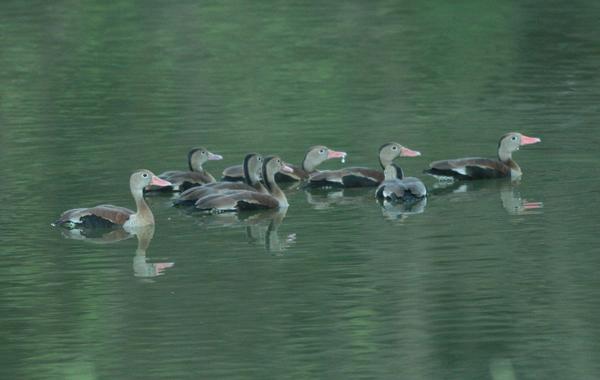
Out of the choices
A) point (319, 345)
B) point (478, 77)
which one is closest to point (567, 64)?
point (478, 77)

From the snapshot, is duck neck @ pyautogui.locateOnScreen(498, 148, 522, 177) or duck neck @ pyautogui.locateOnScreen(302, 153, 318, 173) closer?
duck neck @ pyautogui.locateOnScreen(498, 148, 522, 177)

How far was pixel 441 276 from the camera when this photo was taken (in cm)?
1630

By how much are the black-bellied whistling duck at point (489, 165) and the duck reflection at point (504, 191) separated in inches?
4.7

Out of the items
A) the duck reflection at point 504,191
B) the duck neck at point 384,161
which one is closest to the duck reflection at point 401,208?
the duck reflection at point 504,191

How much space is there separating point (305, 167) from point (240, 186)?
5.90 feet

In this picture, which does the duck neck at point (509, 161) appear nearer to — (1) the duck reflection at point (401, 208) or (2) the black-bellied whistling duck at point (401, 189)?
(2) the black-bellied whistling duck at point (401, 189)

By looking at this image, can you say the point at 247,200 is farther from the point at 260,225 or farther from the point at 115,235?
the point at 115,235

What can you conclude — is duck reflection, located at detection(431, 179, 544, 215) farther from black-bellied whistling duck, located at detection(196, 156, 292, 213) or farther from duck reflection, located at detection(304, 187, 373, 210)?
black-bellied whistling duck, located at detection(196, 156, 292, 213)

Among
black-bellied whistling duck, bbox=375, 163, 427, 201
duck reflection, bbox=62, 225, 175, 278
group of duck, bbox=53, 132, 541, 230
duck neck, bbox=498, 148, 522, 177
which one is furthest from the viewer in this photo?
duck neck, bbox=498, 148, 522, 177

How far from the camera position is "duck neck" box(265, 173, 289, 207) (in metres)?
20.8

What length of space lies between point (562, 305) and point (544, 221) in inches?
149

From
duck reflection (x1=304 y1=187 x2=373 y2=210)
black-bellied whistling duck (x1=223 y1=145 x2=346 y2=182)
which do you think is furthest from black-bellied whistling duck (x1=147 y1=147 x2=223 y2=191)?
duck reflection (x1=304 y1=187 x2=373 y2=210)

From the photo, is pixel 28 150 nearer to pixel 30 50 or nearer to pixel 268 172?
pixel 268 172

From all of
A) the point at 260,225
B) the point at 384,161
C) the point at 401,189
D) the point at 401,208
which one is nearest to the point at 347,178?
the point at 384,161
